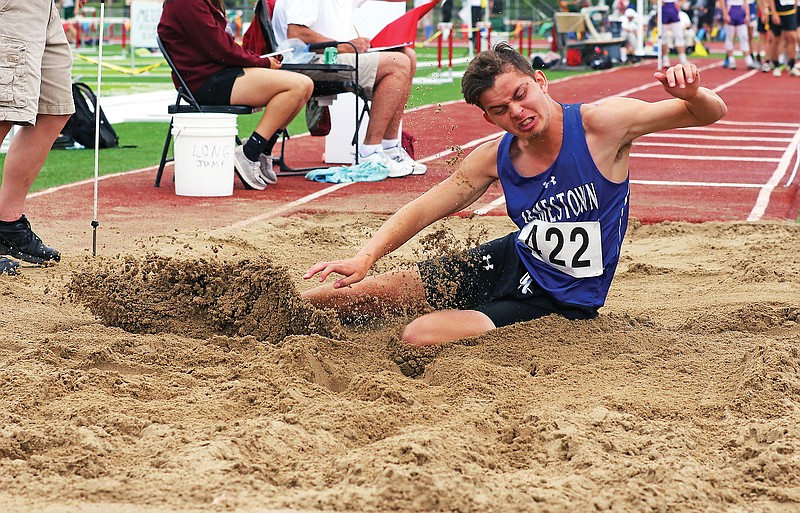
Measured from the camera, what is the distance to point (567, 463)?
2.78 metres

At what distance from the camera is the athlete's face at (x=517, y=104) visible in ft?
11.8

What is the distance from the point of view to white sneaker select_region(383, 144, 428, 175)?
8797 mm

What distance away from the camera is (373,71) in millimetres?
8656

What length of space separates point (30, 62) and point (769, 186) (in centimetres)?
569

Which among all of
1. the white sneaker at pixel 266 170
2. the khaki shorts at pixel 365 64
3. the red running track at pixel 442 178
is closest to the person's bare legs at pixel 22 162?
the red running track at pixel 442 178

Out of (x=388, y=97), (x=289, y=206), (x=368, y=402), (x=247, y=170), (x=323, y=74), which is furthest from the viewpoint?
(x=388, y=97)

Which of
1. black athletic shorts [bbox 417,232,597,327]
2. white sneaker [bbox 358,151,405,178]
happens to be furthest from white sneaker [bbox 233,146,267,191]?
black athletic shorts [bbox 417,232,597,327]

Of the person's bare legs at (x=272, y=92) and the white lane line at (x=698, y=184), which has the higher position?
the person's bare legs at (x=272, y=92)

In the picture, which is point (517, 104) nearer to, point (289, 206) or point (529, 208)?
point (529, 208)

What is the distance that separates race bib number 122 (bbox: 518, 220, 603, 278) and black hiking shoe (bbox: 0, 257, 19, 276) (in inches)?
102

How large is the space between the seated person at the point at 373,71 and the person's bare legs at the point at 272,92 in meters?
0.79

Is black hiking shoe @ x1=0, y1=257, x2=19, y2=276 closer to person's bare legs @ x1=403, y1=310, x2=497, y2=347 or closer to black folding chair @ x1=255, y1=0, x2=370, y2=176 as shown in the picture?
person's bare legs @ x1=403, y1=310, x2=497, y2=347

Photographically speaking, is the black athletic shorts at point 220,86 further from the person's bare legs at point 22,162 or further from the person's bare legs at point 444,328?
the person's bare legs at point 444,328

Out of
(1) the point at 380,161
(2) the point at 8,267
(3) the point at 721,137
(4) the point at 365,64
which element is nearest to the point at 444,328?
(2) the point at 8,267
